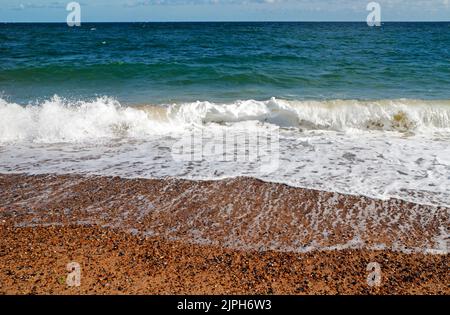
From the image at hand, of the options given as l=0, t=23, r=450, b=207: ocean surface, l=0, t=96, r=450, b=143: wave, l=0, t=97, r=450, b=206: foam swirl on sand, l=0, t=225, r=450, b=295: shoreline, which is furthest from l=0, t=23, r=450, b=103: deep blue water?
l=0, t=225, r=450, b=295: shoreline

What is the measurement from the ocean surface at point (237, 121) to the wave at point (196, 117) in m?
0.04

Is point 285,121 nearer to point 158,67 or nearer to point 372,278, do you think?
point 372,278

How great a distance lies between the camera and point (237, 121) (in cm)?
1107

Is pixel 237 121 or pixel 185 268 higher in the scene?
pixel 237 121

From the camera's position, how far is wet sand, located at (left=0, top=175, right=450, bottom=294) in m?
3.82

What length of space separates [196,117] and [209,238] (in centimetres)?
662

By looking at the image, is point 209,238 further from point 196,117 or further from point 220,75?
point 220,75

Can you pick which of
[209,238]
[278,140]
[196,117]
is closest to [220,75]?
[196,117]

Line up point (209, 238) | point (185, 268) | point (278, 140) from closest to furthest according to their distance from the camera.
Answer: point (185, 268) < point (209, 238) < point (278, 140)

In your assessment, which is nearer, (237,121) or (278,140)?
(278,140)

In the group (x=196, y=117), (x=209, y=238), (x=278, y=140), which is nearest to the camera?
(x=209, y=238)

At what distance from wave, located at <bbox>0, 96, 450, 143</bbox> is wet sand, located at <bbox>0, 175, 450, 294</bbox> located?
10.2 ft

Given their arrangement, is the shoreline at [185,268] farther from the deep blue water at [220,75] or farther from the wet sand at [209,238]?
the deep blue water at [220,75]

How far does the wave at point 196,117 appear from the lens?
9273 millimetres
